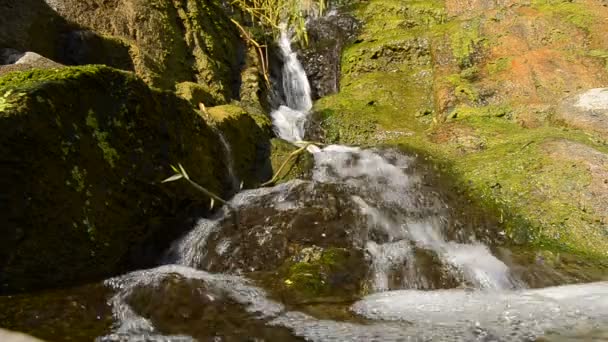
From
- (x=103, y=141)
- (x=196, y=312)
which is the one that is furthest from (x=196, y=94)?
(x=196, y=312)

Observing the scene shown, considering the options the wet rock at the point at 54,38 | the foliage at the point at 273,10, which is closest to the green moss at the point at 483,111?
the foliage at the point at 273,10

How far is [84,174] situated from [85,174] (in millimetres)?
16

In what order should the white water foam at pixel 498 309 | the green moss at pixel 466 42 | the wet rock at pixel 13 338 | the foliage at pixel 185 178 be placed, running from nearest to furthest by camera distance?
the wet rock at pixel 13 338 < the white water foam at pixel 498 309 < the foliage at pixel 185 178 < the green moss at pixel 466 42

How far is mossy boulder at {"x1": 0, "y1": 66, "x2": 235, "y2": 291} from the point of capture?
12.6 ft

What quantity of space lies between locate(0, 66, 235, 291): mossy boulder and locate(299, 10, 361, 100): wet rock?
22.5 ft

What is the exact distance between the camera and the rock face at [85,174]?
12.6 feet

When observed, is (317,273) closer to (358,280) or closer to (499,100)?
(358,280)

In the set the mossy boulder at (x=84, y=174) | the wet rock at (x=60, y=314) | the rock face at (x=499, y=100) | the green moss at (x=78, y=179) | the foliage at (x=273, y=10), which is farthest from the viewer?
the foliage at (x=273, y=10)

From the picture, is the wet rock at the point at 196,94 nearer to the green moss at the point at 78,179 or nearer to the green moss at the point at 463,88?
the green moss at the point at 78,179

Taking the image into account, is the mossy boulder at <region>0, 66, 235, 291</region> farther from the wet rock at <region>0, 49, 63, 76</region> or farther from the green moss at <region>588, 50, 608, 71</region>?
the green moss at <region>588, 50, 608, 71</region>

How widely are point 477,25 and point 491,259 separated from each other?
27.0ft

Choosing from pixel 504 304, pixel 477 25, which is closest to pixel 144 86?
pixel 504 304

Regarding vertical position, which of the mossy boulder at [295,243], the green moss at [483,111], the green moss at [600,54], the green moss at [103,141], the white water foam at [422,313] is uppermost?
the green moss at [600,54]

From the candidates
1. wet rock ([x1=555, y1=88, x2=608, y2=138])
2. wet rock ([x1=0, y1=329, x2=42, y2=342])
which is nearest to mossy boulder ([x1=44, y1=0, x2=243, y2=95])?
wet rock ([x1=555, y1=88, x2=608, y2=138])
